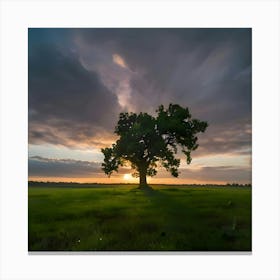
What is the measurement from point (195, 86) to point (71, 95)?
1.83 m

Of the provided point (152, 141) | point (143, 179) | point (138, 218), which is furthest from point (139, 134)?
point (138, 218)

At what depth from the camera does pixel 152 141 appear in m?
6.32

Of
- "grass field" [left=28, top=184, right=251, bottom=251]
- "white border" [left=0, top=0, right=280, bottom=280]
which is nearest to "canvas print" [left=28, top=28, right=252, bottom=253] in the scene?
"grass field" [left=28, top=184, right=251, bottom=251]

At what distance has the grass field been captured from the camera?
5.91 metres

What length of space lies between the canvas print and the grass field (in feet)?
0.05

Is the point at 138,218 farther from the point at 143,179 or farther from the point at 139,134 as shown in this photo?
the point at 139,134

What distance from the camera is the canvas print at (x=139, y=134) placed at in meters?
6.03
